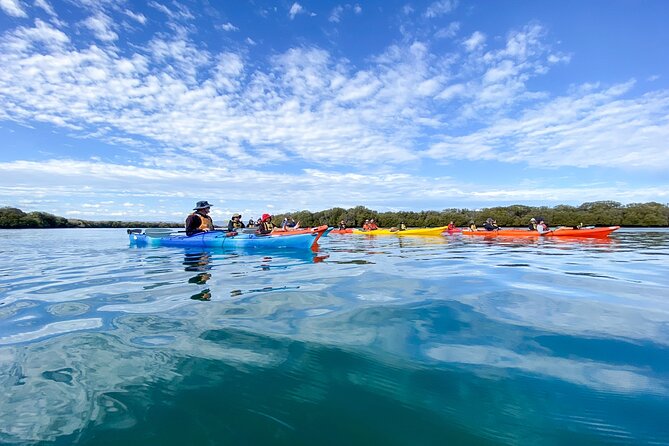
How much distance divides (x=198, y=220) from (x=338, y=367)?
484 inches

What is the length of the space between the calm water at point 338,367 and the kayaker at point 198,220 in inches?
326

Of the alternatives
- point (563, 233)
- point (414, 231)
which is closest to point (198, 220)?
point (414, 231)

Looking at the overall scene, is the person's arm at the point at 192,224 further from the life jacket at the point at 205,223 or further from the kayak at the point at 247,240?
the kayak at the point at 247,240

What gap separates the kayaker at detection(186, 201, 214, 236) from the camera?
1333 centimetres

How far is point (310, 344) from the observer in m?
2.99

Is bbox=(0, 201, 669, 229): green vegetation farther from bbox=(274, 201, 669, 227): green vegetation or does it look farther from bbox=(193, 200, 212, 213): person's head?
bbox=(193, 200, 212, 213): person's head

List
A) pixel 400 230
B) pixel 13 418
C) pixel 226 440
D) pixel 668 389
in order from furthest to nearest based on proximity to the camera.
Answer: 1. pixel 400 230
2. pixel 668 389
3. pixel 13 418
4. pixel 226 440

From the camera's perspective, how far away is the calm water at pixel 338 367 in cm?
185

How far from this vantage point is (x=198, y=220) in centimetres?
1347

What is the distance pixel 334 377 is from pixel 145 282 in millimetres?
5140

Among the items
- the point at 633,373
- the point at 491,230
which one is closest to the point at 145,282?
the point at 633,373

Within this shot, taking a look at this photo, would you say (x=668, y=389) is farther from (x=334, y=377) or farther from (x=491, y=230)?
(x=491, y=230)

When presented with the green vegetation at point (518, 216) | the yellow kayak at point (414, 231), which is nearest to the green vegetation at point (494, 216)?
the green vegetation at point (518, 216)

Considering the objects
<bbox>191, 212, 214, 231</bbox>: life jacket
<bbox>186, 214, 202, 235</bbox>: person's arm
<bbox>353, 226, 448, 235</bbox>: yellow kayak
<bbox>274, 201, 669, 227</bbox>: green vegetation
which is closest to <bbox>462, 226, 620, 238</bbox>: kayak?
<bbox>353, 226, 448, 235</bbox>: yellow kayak
